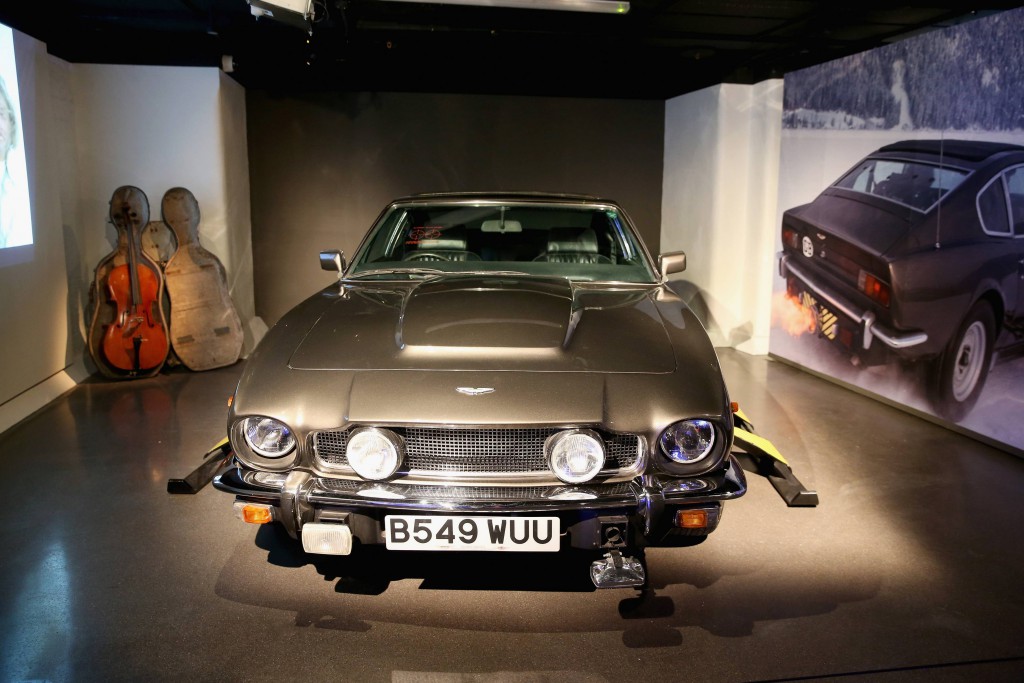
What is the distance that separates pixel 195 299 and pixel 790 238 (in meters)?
4.86

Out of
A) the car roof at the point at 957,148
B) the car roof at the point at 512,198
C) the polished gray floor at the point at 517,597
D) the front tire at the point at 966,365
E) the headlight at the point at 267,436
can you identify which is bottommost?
the polished gray floor at the point at 517,597

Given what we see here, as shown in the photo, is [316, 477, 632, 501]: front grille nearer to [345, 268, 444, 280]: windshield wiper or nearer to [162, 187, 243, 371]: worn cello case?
[345, 268, 444, 280]: windshield wiper

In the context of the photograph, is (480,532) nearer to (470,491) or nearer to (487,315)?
(470,491)

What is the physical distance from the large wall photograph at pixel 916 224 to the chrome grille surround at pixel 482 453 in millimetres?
2921

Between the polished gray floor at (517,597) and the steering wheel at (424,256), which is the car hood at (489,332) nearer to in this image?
the steering wheel at (424,256)

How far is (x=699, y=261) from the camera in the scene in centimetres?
759

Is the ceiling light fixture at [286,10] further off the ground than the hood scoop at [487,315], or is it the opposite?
the ceiling light fixture at [286,10]

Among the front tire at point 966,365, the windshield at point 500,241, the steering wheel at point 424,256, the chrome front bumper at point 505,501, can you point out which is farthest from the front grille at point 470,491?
the front tire at point 966,365

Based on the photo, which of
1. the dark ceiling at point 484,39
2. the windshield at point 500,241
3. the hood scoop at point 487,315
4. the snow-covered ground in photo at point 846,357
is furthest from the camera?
the dark ceiling at point 484,39

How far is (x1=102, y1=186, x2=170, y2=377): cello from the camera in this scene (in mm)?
5992

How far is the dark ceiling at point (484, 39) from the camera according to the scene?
5094 millimetres

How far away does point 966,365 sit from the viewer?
4.63 meters

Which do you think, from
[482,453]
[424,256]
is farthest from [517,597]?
[424,256]

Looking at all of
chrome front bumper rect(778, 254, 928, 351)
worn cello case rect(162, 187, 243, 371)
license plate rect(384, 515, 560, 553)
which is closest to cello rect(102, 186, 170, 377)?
worn cello case rect(162, 187, 243, 371)
